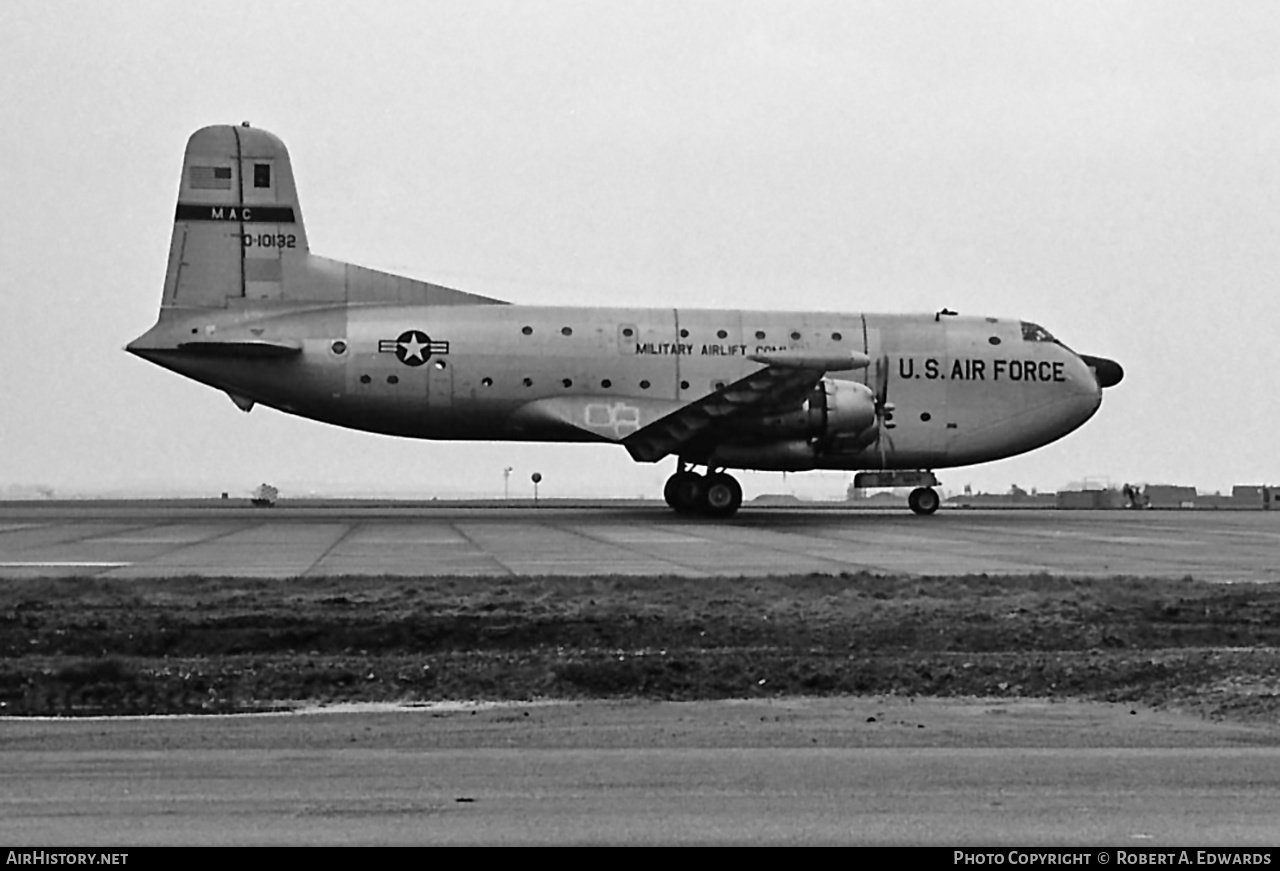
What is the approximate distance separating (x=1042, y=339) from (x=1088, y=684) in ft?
100

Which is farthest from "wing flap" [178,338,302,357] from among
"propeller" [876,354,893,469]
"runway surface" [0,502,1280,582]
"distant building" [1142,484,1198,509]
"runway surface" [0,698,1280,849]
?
"distant building" [1142,484,1198,509]

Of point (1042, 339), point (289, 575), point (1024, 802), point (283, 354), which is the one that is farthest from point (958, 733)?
point (1042, 339)

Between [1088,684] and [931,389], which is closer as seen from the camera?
[1088,684]

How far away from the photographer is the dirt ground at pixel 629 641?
11.2 metres

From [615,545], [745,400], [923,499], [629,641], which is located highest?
[745,400]

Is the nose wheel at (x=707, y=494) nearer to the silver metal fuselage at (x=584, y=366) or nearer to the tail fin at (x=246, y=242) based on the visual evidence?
the silver metal fuselage at (x=584, y=366)

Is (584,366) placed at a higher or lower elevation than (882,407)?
higher

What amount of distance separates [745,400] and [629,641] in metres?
21.2

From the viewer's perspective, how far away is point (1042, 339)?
40.7m

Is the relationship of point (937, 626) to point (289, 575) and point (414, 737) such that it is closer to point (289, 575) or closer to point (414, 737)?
point (414, 737)

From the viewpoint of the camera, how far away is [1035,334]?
4069cm

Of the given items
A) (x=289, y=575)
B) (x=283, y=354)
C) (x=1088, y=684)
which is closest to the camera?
(x=1088, y=684)

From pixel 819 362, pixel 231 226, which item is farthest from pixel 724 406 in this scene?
pixel 231 226

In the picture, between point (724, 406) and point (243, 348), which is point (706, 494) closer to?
point (724, 406)
